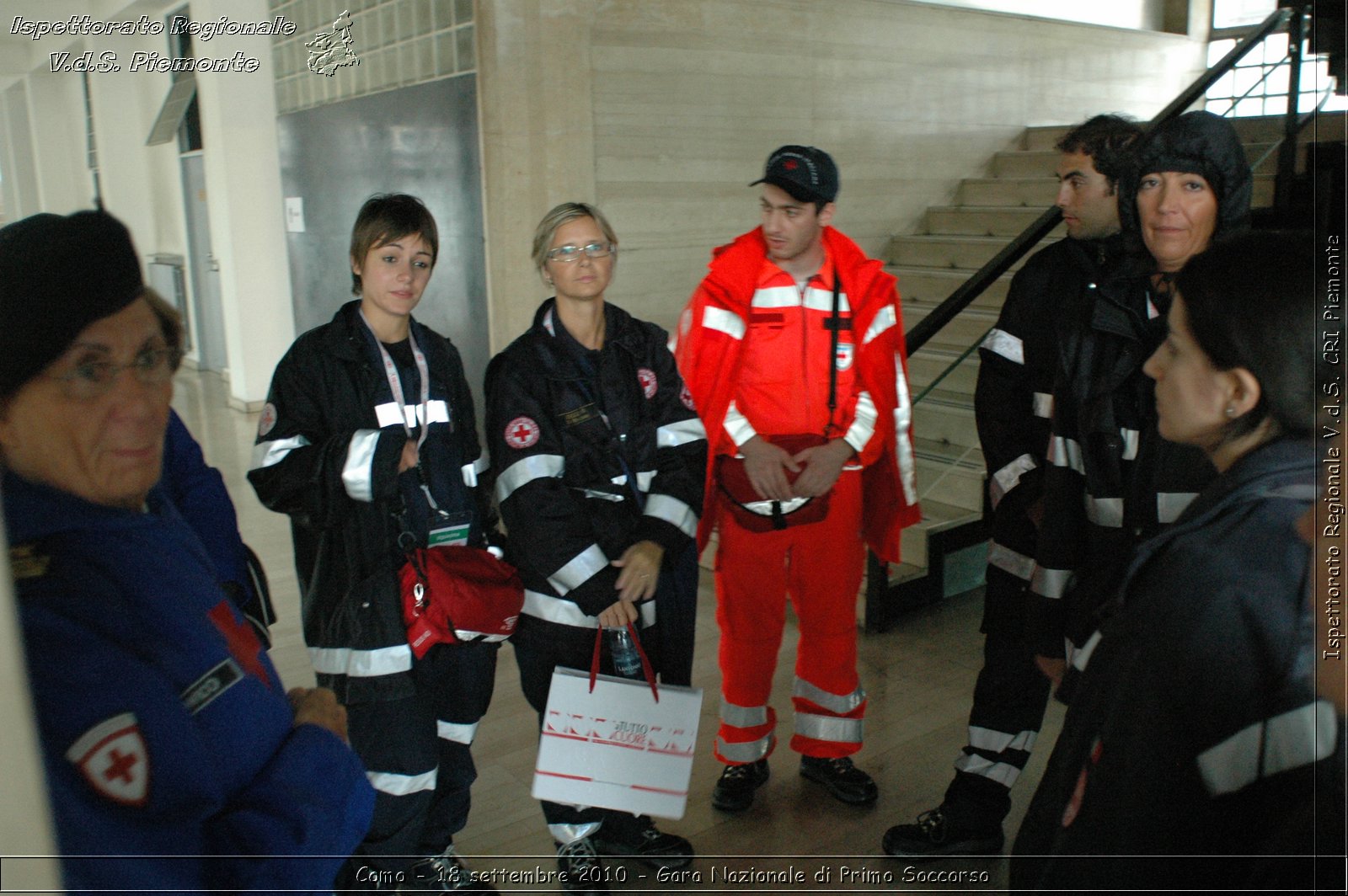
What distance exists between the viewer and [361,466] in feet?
5.58

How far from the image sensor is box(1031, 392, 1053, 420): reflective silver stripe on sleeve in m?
2.10

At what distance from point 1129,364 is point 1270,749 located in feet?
3.46

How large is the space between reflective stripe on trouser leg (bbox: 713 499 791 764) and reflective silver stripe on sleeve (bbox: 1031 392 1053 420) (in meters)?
0.69

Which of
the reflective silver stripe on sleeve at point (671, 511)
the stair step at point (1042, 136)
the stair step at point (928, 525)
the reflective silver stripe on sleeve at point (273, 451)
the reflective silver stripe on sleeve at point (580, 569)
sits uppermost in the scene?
the stair step at point (1042, 136)

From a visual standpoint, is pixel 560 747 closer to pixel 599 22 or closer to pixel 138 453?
pixel 138 453

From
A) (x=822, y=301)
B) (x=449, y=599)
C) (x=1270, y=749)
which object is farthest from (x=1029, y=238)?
(x=1270, y=749)

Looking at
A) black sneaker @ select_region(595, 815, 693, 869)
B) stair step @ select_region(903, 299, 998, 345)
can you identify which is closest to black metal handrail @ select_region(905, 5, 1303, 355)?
stair step @ select_region(903, 299, 998, 345)

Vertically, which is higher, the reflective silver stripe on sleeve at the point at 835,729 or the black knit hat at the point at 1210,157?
the black knit hat at the point at 1210,157

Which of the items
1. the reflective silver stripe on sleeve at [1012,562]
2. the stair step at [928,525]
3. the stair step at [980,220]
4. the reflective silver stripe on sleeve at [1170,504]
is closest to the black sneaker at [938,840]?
the reflective silver stripe on sleeve at [1012,562]

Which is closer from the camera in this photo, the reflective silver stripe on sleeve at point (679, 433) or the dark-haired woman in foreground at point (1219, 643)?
the dark-haired woman in foreground at point (1219, 643)

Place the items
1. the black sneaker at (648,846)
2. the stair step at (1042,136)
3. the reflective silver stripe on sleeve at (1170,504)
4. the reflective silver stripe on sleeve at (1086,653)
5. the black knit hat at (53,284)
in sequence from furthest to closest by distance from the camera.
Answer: the stair step at (1042,136)
the black sneaker at (648,846)
the reflective silver stripe on sleeve at (1170,504)
the reflective silver stripe on sleeve at (1086,653)
the black knit hat at (53,284)

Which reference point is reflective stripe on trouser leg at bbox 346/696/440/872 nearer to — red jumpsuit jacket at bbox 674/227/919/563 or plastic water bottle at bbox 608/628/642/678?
plastic water bottle at bbox 608/628/642/678

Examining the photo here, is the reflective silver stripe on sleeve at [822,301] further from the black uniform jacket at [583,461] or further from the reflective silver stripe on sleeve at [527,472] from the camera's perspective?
the reflective silver stripe on sleeve at [527,472]

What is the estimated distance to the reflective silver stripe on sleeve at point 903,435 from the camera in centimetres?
251
